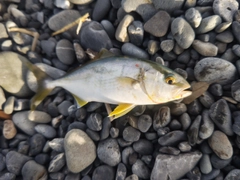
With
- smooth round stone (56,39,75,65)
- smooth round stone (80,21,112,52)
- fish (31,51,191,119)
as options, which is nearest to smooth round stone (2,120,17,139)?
fish (31,51,191,119)

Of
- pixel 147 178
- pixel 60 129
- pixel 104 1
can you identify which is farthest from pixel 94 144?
pixel 104 1

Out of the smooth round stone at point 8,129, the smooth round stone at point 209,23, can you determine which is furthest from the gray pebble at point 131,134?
the smooth round stone at point 8,129

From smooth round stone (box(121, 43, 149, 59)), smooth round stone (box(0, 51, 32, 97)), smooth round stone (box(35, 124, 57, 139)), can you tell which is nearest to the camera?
smooth round stone (box(121, 43, 149, 59))

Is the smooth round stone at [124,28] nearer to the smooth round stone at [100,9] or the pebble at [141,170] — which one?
the smooth round stone at [100,9]

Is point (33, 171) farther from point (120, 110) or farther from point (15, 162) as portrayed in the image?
point (120, 110)

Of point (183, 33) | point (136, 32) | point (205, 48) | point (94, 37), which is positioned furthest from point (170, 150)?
point (94, 37)

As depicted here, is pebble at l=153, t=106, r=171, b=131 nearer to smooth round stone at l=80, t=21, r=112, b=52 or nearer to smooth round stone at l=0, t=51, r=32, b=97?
smooth round stone at l=80, t=21, r=112, b=52

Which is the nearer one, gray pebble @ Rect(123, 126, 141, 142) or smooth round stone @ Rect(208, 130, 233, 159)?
smooth round stone @ Rect(208, 130, 233, 159)
